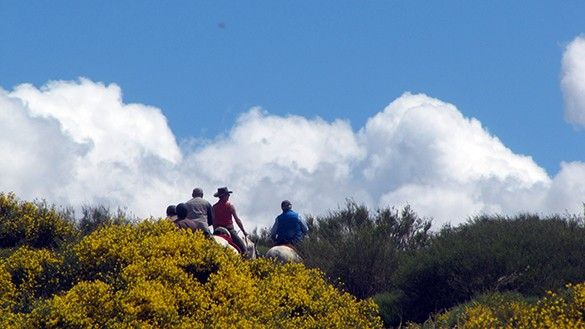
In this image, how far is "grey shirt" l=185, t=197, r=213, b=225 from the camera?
743 inches

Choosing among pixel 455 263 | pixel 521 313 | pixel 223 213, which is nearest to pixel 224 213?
pixel 223 213

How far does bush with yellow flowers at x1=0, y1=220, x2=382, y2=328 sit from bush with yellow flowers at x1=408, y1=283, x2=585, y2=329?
134cm

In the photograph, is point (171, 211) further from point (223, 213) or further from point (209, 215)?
point (223, 213)

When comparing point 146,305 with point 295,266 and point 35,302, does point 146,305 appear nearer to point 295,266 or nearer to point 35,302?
point 35,302

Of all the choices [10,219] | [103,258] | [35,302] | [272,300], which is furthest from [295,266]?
[10,219]

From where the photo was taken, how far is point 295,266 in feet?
53.5

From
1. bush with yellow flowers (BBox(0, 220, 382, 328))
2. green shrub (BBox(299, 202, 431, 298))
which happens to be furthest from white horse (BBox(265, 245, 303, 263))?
bush with yellow flowers (BBox(0, 220, 382, 328))

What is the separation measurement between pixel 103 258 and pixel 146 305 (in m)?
1.75

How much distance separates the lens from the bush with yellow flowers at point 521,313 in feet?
43.2

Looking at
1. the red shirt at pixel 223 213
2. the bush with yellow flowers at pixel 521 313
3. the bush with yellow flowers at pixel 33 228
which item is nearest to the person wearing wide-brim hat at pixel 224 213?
the red shirt at pixel 223 213

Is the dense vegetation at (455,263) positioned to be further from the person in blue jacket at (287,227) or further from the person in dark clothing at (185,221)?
the person in dark clothing at (185,221)

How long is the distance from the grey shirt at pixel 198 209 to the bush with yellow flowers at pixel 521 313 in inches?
212

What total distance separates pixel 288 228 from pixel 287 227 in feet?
0.09

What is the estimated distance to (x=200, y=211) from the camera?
746 inches
